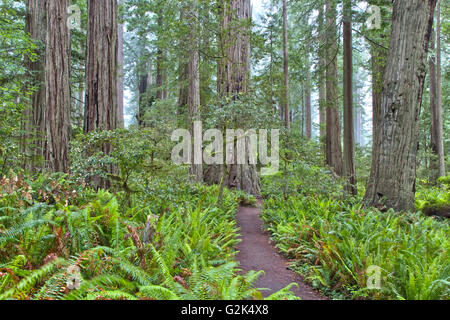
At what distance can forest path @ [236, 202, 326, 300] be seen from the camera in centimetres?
312

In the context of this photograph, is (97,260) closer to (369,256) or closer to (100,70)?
(369,256)

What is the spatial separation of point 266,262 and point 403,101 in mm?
4508

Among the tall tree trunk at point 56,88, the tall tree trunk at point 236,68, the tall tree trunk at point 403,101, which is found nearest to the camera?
the tall tree trunk at point 56,88

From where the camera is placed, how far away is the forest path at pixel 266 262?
10.2ft

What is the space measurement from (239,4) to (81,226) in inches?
368

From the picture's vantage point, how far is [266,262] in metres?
4.01

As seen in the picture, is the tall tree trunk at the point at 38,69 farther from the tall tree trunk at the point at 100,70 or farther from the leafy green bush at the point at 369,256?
the leafy green bush at the point at 369,256

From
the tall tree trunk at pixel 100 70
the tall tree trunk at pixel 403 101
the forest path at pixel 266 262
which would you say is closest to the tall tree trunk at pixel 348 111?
the tall tree trunk at pixel 403 101

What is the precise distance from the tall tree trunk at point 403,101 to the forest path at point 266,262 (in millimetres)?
2810

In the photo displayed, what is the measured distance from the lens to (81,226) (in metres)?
2.89

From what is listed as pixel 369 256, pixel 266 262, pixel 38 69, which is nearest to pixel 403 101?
pixel 369 256

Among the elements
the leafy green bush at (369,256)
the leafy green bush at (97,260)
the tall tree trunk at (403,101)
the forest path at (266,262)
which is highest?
the tall tree trunk at (403,101)

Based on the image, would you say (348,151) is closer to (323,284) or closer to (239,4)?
(323,284)

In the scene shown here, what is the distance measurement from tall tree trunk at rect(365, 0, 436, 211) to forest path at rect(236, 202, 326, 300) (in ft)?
9.22
